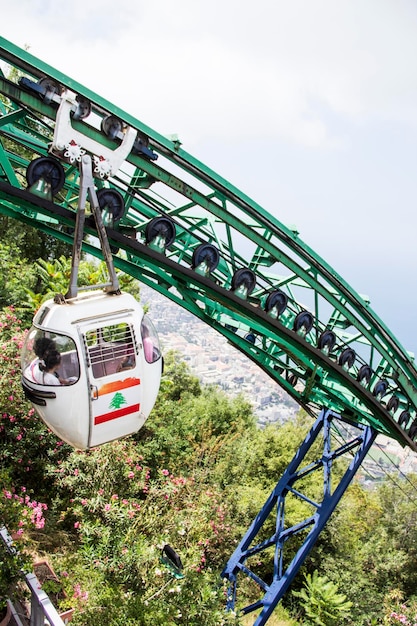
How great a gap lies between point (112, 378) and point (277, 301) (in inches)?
131

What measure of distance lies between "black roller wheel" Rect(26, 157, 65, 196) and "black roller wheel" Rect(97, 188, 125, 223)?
1.29 feet

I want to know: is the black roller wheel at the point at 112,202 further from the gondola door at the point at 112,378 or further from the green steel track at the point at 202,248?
the gondola door at the point at 112,378

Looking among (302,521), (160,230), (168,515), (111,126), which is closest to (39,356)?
(111,126)

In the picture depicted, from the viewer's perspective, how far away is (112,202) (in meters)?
4.73

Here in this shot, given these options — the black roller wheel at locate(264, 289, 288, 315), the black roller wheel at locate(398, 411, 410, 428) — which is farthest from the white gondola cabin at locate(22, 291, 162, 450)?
the black roller wheel at locate(398, 411, 410, 428)

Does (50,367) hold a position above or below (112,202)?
below

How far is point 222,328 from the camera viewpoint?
693cm

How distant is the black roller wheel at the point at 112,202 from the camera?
467 centimetres

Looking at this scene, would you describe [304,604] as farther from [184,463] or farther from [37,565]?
[37,565]

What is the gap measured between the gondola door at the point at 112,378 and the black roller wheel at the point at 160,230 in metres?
1.75

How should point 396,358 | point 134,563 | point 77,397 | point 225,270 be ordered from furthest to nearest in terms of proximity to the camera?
1. point 396,358
2. point 225,270
3. point 134,563
4. point 77,397

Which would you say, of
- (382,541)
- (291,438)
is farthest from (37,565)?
(382,541)

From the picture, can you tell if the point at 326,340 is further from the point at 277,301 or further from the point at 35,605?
the point at 35,605

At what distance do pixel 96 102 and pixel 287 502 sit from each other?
10448 mm
